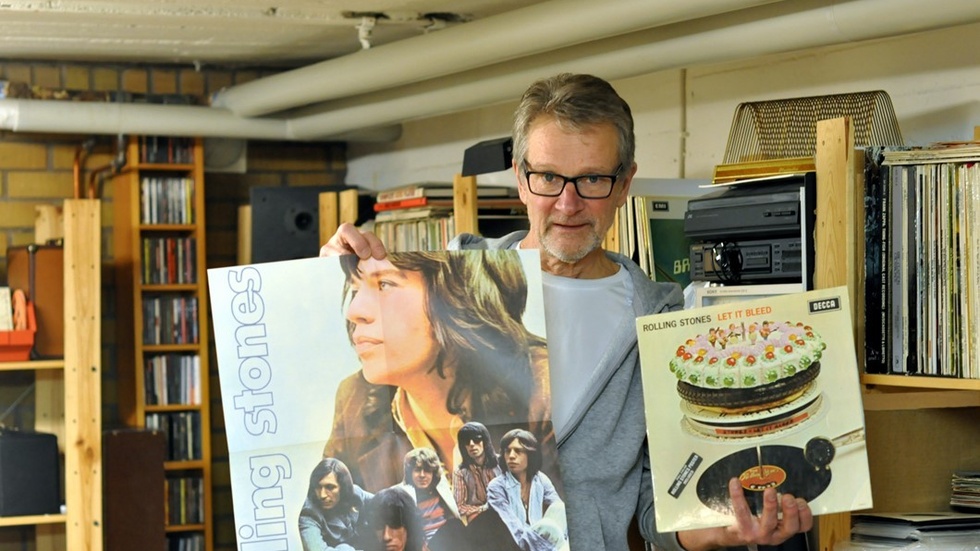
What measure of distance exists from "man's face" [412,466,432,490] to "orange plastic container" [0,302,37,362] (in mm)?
3102

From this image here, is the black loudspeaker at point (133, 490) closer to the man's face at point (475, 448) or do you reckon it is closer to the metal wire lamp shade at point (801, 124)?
the metal wire lamp shade at point (801, 124)

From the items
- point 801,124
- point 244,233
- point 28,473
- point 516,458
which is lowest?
point 28,473

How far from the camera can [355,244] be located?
4.93 feet

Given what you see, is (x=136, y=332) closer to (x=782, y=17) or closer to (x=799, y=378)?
(x=782, y=17)

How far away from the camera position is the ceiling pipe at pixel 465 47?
2.85m

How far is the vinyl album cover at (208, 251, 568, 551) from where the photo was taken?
1.46 metres

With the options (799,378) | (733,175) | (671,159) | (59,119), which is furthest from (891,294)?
(59,119)

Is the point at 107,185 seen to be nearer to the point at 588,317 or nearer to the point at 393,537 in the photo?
the point at 588,317

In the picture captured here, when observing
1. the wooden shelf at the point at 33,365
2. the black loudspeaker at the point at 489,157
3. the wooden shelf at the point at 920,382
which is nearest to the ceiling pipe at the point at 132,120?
the wooden shelf at the point at 33,365

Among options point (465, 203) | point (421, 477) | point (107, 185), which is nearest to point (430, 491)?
point (421, 477)

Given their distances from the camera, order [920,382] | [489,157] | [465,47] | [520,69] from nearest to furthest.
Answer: [920,382], [489,157], [465,47], [520,69]

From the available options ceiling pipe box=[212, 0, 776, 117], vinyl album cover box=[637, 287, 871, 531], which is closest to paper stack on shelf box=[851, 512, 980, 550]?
vinyl album cover box=[637, 287, 871, 531]

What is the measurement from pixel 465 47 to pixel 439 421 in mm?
2121

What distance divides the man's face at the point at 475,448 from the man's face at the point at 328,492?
17 centimetres
